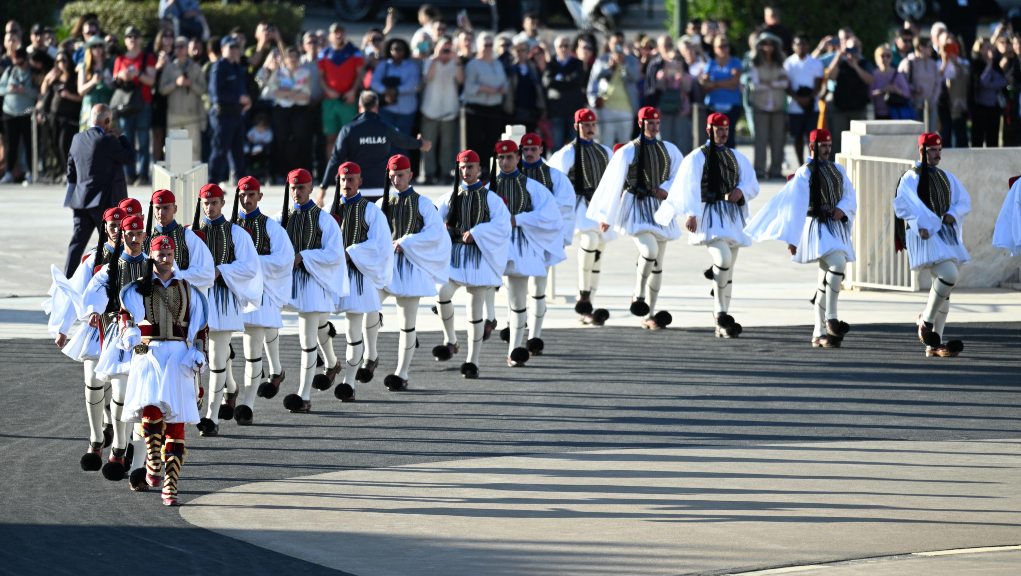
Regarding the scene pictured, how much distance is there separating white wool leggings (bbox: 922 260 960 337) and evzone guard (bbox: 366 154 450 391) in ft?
14.2

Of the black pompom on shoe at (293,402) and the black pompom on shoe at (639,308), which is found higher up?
the black pompom on shoe at (639,308)

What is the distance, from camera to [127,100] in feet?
85.8

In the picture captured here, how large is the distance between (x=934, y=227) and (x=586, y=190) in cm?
346

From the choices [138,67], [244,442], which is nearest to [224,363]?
[244,442]

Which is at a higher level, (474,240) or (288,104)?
(288,104)

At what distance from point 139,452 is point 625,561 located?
3.53 metres

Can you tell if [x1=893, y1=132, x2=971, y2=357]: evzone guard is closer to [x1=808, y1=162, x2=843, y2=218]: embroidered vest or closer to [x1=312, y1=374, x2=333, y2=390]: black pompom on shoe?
[x1=808, y1=162, x2=843, y2=218]: embroidered vest

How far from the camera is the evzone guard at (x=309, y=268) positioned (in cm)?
1439

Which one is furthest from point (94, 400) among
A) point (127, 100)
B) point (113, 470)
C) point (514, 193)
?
point (127, 100)

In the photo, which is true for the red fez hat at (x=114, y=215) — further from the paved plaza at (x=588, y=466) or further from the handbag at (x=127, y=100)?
the handbag at (x=127, y=100)

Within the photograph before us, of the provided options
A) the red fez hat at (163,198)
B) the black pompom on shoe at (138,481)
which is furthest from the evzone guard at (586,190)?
the black pompom on shoe at (138,481)

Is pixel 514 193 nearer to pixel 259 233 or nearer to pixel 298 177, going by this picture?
pixel 298 177

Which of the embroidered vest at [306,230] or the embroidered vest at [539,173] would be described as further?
the embroidered vest at [539,173]

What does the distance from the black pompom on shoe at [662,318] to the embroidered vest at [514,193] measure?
6.87 feet
